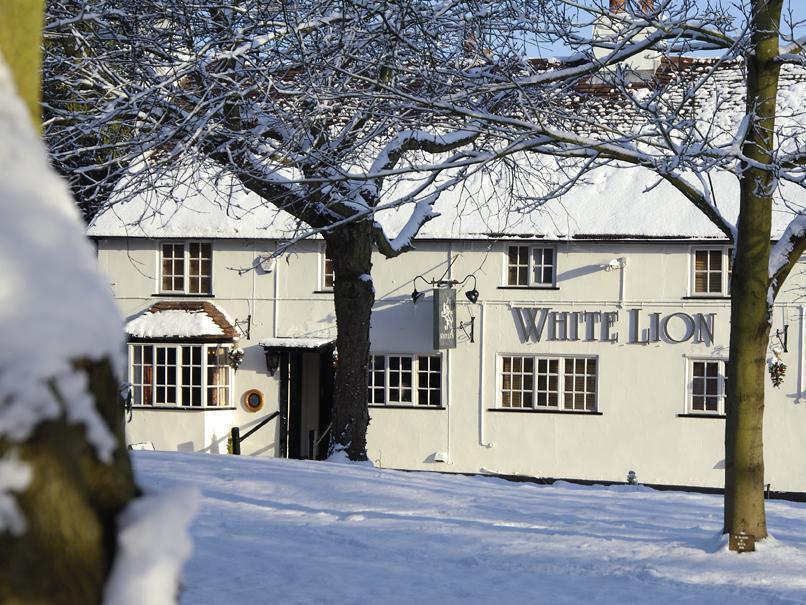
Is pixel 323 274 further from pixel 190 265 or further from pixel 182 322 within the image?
pixel 182 322

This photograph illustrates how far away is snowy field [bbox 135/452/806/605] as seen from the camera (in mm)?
6648

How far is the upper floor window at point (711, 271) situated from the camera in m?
23.7

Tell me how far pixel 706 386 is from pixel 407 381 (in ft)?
22.1

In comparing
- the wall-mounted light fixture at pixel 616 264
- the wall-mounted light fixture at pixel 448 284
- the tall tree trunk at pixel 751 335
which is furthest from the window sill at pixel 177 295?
the tall tree trunk at pixel 751 335

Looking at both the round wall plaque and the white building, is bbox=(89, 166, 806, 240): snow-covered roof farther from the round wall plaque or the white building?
the round wall plaque

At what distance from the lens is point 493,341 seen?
2462 centimetres

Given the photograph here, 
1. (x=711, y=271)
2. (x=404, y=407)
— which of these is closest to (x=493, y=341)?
(x=404, y=407)

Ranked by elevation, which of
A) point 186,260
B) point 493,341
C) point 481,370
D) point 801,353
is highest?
point 186,260

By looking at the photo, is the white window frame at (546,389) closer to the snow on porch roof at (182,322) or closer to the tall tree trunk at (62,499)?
the snow on porch roof at (182,322)

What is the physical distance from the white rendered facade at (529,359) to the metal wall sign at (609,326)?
1.2 inches

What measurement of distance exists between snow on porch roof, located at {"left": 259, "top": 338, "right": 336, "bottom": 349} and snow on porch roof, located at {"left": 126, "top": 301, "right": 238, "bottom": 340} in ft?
2.97

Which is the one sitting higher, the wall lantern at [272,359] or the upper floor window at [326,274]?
the upper floor window at [326,274]

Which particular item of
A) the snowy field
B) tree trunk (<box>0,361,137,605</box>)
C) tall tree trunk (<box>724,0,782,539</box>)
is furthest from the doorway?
tree trunk (<box>0,361,137,605</box>)

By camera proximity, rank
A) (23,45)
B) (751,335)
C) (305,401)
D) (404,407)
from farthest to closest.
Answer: (305,401), (404,407), (751,335), (23,45)
